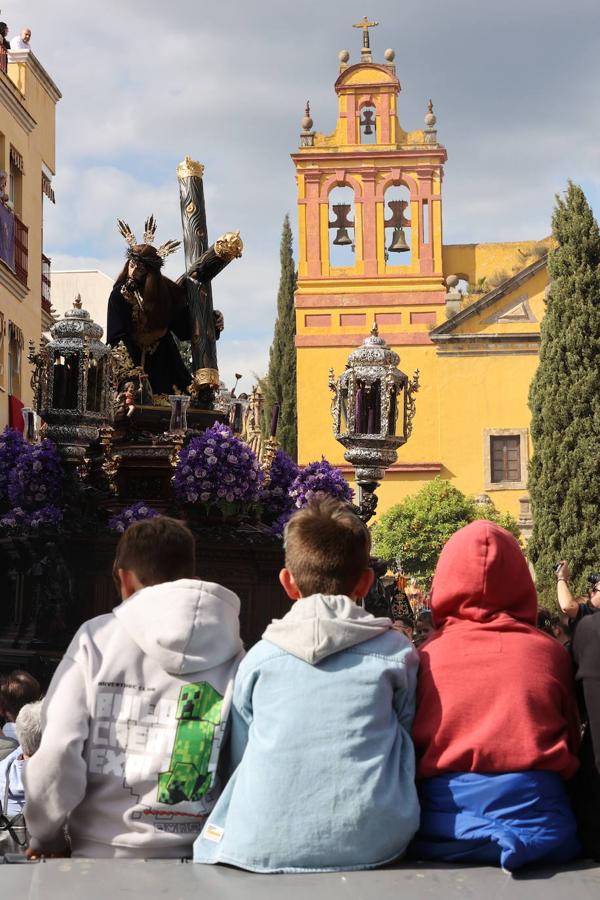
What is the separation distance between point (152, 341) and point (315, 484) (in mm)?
1633

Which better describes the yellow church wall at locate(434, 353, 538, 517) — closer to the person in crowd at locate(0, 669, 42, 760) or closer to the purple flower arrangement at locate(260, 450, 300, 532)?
the purple flower arrangement at locate(260, 450, 300, 532)

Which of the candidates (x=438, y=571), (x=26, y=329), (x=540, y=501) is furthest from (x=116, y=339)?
(x=540, y=501)

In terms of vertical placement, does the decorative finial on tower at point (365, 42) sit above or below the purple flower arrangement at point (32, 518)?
above

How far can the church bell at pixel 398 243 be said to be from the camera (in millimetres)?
39125

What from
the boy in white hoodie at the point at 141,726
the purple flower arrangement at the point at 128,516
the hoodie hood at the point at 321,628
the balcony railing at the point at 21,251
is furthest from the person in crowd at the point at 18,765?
the balcony railing at the point at 21,251

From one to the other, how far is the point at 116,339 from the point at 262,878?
7.71m

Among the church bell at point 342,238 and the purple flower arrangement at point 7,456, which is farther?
the church bell at point 342,238

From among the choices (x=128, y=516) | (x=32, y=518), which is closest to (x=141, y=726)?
(x=128, y=516)

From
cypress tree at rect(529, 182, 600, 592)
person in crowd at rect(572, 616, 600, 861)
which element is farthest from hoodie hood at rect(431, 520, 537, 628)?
cypress tree at rect(529, 182, 600, 592)

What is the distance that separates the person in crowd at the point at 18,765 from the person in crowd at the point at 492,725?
1640mm

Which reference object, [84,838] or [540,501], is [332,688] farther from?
[540,501]

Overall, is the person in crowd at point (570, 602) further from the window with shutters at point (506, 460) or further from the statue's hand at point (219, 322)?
the window with shutters at point (506, 460)

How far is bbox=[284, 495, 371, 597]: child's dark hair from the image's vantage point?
13.6ft

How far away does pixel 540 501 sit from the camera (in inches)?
1204
